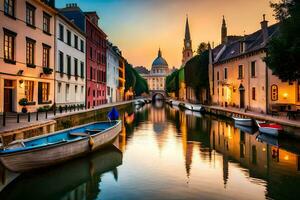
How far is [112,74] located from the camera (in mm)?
66625

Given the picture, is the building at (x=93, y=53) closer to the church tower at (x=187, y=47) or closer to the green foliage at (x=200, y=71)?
the green foliage at (x=200, y=71)

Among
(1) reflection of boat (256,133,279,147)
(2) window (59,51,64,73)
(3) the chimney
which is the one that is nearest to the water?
(1) reflection of boat (256,133,279,147)

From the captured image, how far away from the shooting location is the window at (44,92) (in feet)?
90.7

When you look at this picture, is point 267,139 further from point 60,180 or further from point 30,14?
point 30,14

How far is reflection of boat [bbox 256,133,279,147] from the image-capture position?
20486 millimetres

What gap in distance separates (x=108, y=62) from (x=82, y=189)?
52.5 metres

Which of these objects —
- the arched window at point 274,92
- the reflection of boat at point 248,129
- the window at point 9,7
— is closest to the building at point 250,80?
the arched window at point 274,92

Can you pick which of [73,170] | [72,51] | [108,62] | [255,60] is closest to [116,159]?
[73,170]

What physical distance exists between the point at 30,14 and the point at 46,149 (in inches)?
695

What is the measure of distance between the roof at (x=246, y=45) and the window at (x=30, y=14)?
23.8 meters

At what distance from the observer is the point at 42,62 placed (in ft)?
92.6

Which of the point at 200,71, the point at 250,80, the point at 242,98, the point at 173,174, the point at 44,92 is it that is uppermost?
the point at 200,71

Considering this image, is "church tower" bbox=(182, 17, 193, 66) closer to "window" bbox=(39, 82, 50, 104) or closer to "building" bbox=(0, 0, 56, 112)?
"building" bbox=(0, 0, 56, 112)

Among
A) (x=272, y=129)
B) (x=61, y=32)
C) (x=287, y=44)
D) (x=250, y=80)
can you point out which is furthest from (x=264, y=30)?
(x=61, y=32)
